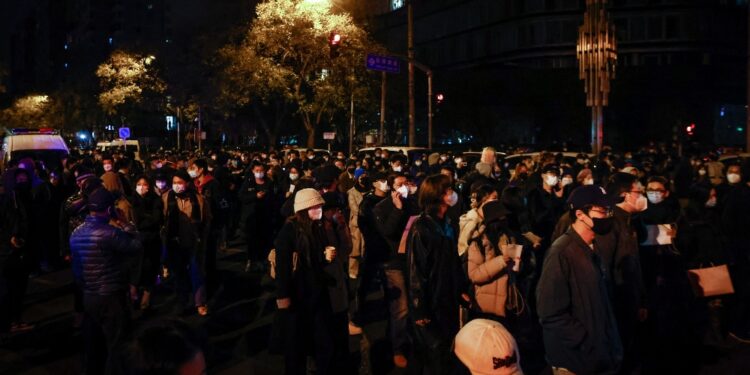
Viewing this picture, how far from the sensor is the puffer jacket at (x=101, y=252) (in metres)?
5.92

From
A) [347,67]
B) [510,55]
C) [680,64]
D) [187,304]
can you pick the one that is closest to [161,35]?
[510,55]

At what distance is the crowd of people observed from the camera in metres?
4.57

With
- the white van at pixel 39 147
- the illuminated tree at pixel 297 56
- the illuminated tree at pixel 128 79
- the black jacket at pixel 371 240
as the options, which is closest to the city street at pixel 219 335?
the black jacket at pixel 371 240

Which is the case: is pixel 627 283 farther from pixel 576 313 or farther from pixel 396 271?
pixel 396 271

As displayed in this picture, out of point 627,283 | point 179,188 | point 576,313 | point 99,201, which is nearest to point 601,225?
point 576,313

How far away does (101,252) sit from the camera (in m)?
5.94

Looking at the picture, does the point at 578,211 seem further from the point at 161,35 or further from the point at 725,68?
the point at 161,35

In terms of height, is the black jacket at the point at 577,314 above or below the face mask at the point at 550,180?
below

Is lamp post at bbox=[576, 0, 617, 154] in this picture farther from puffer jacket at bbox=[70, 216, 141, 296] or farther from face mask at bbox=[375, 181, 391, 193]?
puffer jacket at bbox=[70, 216, 141, 296]

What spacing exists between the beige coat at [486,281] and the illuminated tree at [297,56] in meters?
26.7

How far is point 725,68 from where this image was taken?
200ft

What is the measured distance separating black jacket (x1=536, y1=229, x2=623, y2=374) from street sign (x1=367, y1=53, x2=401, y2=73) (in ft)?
61.1

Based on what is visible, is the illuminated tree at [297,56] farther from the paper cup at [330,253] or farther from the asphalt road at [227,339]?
the paper cup at [330,253]

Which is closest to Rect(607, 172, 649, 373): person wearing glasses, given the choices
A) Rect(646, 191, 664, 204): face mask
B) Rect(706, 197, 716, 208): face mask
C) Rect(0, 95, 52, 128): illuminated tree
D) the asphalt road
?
the asphalt road
